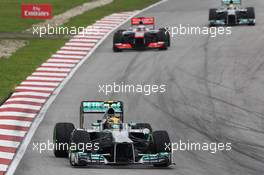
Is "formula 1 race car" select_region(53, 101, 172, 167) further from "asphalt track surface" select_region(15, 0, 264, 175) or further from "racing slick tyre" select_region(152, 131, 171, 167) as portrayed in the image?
"asphalt track surface" select_region(15, 0, 264, 175)

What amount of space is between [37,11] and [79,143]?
32.0 m

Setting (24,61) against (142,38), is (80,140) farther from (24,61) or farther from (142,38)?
(142,38)

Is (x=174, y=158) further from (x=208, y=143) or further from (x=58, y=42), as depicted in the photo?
(x=58, y=42)

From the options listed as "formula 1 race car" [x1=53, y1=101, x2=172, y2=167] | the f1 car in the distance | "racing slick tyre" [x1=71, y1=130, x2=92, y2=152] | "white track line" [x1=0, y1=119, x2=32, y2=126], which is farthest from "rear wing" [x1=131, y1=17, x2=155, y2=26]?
"racing slick tyre" [x1=71, y1=130, x2=92, y2=152]

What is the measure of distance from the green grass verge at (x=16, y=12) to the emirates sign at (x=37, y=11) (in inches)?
13.9

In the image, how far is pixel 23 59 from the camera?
44.1m

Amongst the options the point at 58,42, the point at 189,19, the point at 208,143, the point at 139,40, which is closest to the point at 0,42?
the point at 58,42

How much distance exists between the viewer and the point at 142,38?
4534 centimetres

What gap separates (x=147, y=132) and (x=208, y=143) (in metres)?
3.23

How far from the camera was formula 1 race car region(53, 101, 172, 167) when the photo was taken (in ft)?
80.5

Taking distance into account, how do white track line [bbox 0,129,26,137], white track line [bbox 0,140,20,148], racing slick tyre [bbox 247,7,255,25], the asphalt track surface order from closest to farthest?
the asphalt track surface → white track line [bbox 0,140,20,148] → white track line [bbox 0,129,26,137] → racing slick tyre [bbox 247,7,255,25]

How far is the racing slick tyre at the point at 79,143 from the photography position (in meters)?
24.5

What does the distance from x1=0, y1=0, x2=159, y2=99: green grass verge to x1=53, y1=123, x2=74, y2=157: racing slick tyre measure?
1001 centimetres

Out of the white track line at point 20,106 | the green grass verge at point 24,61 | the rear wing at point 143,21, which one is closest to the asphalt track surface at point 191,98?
the white track line at point 20,106
